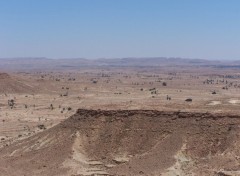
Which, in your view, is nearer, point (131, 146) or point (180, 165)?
point (180, 165)

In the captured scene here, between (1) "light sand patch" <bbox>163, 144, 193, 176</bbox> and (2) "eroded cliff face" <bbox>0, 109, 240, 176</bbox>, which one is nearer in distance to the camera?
(1) "light sand patch" <bbox>163, 144, 193, 176</bbox>

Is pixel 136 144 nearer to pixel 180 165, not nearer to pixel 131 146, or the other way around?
pixel 131 146

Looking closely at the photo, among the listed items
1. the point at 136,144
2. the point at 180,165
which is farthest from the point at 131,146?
the point at 180,165

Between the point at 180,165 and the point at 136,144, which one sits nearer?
the point at 180,165

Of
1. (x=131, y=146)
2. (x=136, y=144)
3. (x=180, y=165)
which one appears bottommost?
(x=180, y=165)

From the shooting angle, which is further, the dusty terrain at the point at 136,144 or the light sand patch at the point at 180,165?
the dusty terrain at the point at 136,144

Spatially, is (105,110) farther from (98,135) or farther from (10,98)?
(10,98)

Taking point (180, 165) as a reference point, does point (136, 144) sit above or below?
above

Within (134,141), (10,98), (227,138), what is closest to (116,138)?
(134,141)

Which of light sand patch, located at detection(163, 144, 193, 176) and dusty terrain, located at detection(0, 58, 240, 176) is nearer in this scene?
light sand patch, located at detection(163, 144, 193, 176)
